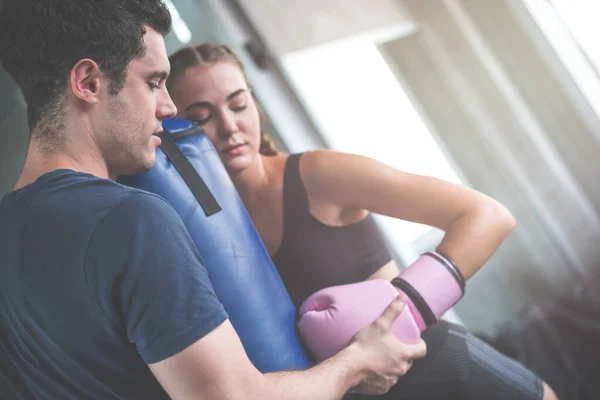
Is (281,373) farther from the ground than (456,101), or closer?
closer

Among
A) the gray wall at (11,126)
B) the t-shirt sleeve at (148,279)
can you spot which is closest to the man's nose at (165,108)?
the t-shirt sleeve at (148,279)

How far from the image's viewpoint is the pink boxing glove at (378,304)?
928 mm

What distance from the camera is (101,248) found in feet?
1.97

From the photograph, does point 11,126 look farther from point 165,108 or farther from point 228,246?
point 228,246

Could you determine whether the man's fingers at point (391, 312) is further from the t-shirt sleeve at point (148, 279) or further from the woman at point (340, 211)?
the t-shirt sleeve at point (148, 279)

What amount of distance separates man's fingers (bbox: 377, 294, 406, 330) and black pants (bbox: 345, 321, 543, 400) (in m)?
0.19

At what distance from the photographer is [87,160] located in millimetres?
727

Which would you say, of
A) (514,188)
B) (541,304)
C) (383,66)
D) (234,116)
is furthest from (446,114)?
(234,116)

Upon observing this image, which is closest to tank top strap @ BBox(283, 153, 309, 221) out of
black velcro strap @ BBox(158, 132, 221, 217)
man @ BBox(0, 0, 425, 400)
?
black velcro strap @ BBox(158, 132, 221, 217)

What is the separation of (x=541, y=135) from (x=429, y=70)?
1.97 ft

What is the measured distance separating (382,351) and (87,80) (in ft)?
2.17

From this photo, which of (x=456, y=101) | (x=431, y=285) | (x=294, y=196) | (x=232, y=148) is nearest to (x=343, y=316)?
(x=431, y=285)

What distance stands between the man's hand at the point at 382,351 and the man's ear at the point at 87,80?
593 mm

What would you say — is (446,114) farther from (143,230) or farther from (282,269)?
(143,230)
